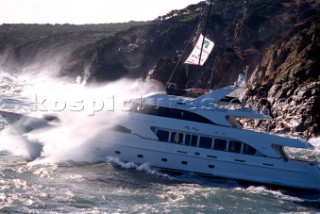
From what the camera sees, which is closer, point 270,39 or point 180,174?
point 180,174

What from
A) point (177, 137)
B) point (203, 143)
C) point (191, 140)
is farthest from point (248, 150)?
point (177, 137)

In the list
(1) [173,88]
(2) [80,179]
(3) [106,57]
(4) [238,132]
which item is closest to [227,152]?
(4) [238,132]

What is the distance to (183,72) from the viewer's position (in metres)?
56.3

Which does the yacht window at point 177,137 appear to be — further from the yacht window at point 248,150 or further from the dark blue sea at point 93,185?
the yacht window at point 248,150

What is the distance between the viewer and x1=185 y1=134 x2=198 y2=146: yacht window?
21.8 m

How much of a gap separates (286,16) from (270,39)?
34.5 ft

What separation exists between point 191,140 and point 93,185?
4500mm

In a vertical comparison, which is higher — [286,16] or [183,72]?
[286,16]

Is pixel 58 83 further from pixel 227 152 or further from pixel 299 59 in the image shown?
pixel 227 152

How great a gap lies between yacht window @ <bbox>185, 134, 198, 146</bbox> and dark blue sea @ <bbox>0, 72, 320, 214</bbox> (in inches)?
51.0

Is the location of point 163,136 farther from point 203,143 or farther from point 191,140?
point 203,143

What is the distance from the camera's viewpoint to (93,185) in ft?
64.3

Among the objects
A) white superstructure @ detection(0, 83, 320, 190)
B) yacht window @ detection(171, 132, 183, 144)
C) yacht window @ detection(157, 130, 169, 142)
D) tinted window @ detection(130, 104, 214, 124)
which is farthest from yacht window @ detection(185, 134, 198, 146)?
yacht window @ detection(157, 130, 169, 142)

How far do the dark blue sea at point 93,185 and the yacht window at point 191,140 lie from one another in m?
1.30
